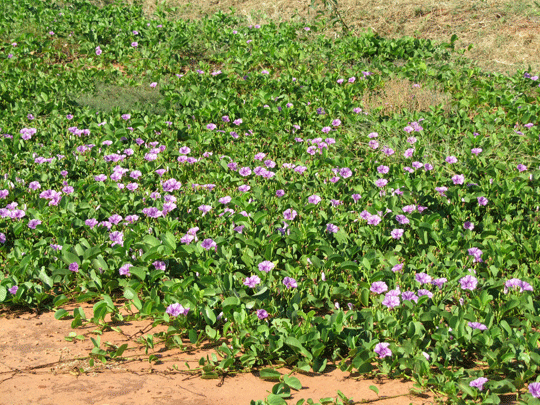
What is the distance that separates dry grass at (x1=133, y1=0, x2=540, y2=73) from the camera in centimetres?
788

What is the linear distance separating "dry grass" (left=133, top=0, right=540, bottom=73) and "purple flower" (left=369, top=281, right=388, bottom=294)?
5.21 meters

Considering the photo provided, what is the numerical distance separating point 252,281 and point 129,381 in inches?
37.7

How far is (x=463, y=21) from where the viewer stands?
341 inches

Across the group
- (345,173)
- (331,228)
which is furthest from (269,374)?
(345,173)

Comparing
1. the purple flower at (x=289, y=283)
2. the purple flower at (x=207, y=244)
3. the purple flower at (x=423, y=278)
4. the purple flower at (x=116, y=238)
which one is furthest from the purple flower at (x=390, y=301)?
A: the purple flower at (x=116, y=238)

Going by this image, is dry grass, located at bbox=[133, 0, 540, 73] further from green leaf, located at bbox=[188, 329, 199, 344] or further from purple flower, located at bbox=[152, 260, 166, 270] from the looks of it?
green leaf, located at bbox=[188, 329, 199, 344]

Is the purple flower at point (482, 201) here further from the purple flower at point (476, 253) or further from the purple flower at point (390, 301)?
the purple flower at point (390, 301)

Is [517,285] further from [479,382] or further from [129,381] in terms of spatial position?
[129,381]

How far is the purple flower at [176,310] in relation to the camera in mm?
3152

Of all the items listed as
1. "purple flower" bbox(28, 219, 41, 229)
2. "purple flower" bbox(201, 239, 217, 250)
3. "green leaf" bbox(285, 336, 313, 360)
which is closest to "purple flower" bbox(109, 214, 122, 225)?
"purple flower" bbox(28, 219, 41, 229)

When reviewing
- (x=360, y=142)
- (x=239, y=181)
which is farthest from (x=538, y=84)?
(x=239, y=181)

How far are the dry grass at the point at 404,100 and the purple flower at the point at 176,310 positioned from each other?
3683mm

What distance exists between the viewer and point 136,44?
8.42 metres

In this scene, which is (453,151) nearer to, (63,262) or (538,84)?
(538,84)
